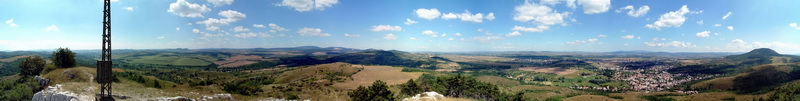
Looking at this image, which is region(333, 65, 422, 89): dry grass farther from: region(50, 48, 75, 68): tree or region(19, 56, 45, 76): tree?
region(19, 56, 45, 76): tree

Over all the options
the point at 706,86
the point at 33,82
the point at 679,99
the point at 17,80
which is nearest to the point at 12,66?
the point at 17,80

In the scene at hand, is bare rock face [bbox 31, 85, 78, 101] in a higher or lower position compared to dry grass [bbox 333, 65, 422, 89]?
higher

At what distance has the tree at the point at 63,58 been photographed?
4681 centimetres

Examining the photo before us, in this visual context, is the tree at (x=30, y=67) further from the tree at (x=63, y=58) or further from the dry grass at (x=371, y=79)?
the dry grass at (x=371, y=79)

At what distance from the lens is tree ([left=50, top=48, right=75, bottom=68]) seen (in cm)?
4681

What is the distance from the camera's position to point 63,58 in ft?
156

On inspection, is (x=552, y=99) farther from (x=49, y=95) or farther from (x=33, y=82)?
(x=33, y=82)

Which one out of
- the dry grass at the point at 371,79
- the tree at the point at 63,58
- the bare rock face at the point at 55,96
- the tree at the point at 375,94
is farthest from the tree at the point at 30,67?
the dry grass at the point at 371,79

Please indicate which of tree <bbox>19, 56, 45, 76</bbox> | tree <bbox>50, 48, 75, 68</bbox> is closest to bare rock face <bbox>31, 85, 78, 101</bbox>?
tree <bbox>50, 48, 75, 68</bbox>

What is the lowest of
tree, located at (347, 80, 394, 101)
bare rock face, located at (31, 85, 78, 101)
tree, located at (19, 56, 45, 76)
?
tree, located at (347, 80, 394, 101)

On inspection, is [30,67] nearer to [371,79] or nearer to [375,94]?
[375,94]

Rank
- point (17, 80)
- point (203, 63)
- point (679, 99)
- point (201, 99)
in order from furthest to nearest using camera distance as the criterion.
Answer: point (203, 63) < point (679, 99) < point (17, 80) < point (201, 99)

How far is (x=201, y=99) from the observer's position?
37281 mm

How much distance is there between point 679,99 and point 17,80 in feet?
399
